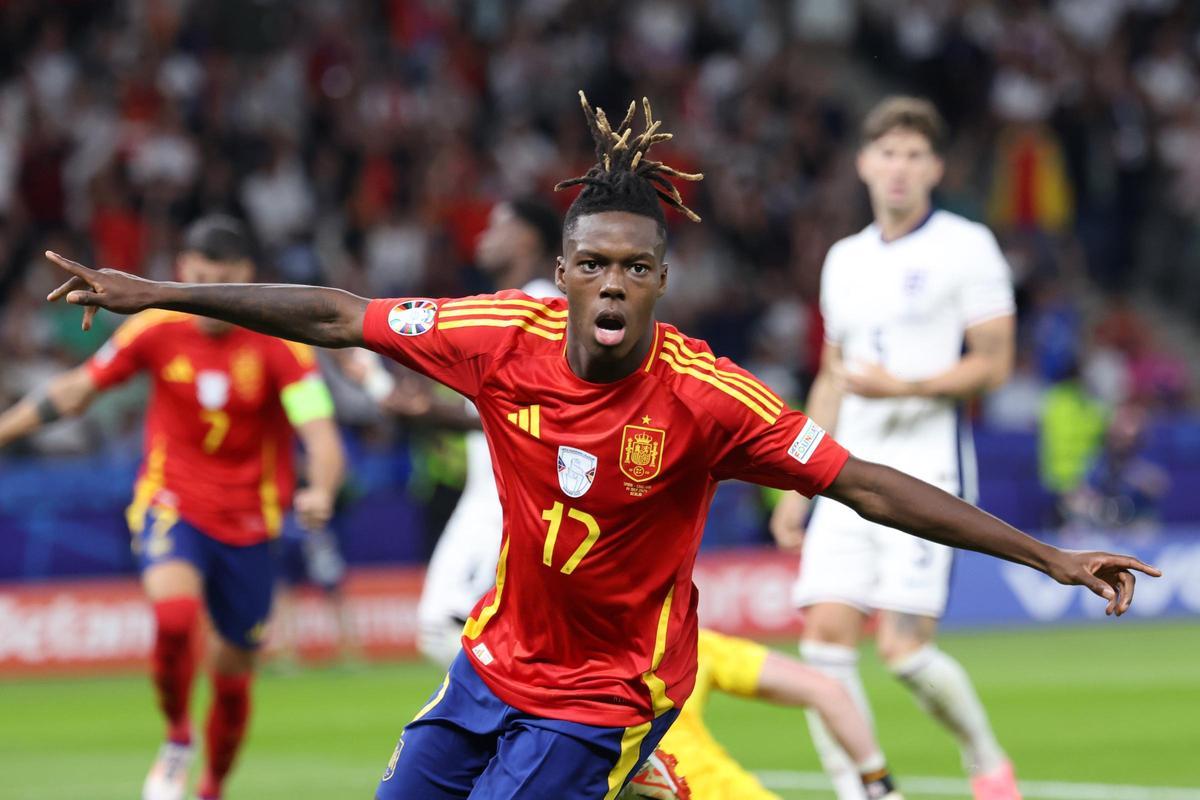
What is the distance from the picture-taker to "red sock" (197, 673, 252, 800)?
28.6 ft

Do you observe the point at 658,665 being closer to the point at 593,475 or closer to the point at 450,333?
the point at 593,475

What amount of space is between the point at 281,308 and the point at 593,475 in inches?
38.5

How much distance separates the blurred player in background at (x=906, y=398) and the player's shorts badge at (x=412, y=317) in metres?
2.55

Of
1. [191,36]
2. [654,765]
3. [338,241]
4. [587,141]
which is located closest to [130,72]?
[191,36]

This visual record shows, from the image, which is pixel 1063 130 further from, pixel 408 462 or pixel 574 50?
pixel 408 462

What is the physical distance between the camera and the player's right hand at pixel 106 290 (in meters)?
5.13

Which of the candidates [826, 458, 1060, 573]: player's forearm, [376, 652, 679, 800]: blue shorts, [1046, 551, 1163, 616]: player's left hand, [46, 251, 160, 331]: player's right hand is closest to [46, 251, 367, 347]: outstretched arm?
[46, 251, 160, 331]: player's right hand

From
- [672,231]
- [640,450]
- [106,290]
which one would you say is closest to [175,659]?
[106,290]

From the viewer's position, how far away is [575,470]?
205 inches

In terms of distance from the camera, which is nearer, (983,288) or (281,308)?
(281,308)

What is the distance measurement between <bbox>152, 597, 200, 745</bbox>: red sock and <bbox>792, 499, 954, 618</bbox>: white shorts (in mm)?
2746

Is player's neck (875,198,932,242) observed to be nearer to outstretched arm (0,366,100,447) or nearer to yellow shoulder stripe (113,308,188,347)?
yellow shoulder stripe (113,308,188,347)

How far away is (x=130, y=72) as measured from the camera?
63.8 ft

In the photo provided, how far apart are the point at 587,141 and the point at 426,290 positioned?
3.02 meters
